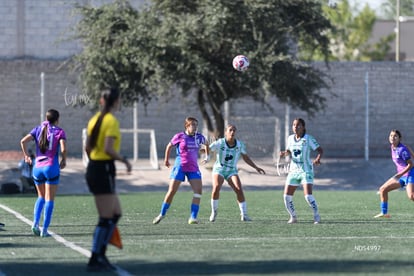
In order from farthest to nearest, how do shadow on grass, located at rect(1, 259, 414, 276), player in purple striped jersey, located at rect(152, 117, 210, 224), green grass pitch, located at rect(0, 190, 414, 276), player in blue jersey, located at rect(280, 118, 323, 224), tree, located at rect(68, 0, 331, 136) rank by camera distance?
tree, located at rect(68, 0, 331, 136) < player in blue jersey, located at rect(280, 118, 323, 224) < player in purple striped jersey, located at rect(152, 117, 210, 224) < green grass pitch, located at rect(0, 190, 414, 276) < shadow on grass, located at rect(1, 259, 414, 276)

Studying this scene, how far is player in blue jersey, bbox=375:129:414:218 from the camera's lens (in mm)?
20078

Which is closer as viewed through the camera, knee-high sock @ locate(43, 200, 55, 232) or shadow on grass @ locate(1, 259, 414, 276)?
shadow on grass @ locate(1, 259, 414, 276)

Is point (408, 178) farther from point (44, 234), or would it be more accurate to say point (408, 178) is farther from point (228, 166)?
point (44, 234)

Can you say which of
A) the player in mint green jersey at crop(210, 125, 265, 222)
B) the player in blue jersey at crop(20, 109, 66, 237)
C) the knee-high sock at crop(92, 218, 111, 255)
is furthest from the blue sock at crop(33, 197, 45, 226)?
the knee-high sock at crop(92, 218, 111, 255)

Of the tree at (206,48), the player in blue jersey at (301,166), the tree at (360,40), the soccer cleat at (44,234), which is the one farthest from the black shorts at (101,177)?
the tree at (360,40)

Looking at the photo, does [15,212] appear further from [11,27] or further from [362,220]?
[11,27]

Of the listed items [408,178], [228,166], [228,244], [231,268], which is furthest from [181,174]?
[231,268]

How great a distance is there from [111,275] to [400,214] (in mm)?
11744

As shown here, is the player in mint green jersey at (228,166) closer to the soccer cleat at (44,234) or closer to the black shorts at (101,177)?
the soccer cleat at (44,234)

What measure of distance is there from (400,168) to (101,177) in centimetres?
1024

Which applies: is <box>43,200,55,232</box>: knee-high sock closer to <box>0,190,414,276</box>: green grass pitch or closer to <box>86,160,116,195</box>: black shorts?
<box>0,190,414,276</box>: green grass pitch

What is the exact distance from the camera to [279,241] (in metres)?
14.9

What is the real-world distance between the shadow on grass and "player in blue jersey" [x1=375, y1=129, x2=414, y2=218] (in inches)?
322

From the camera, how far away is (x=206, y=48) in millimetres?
36344
